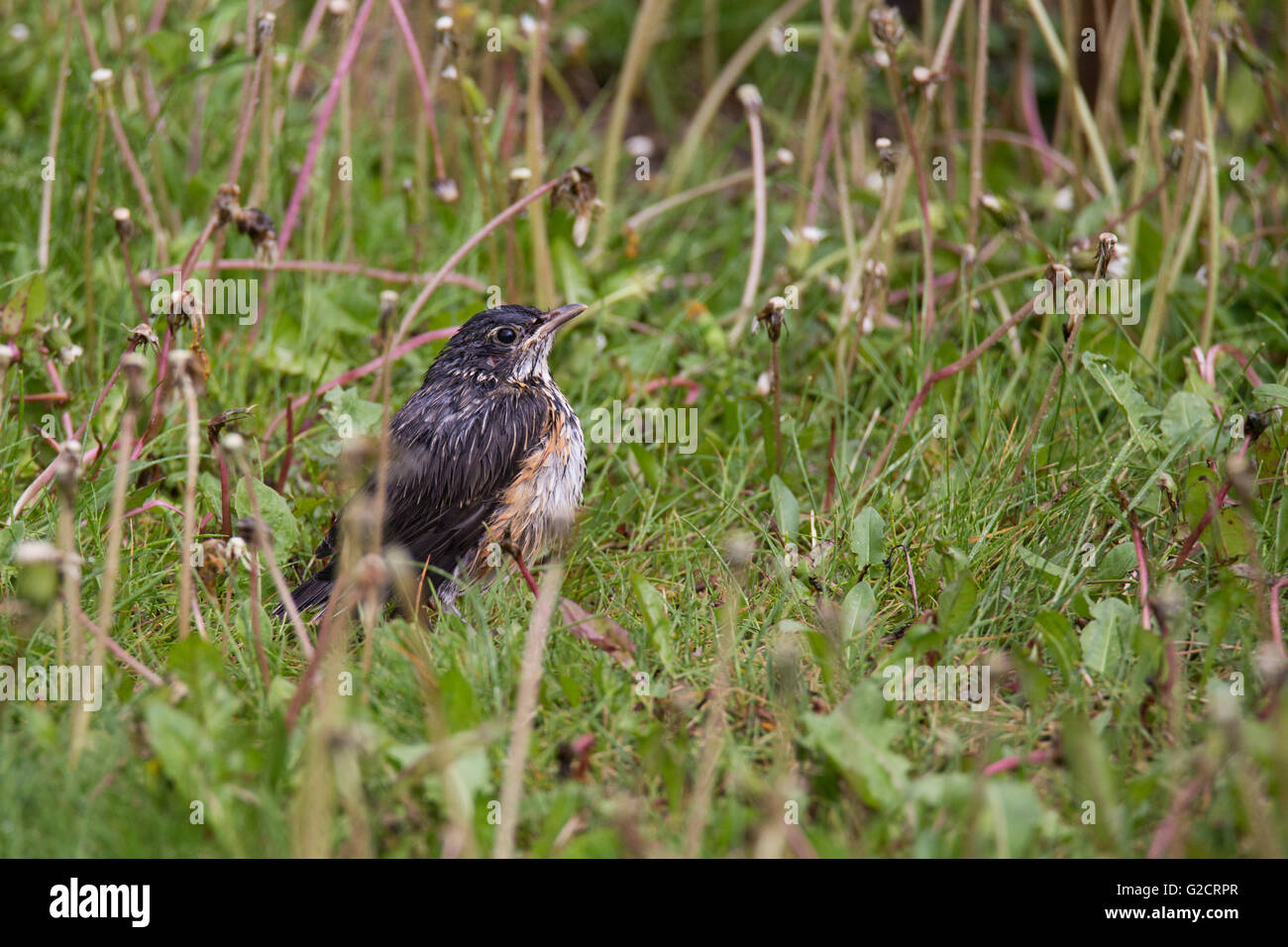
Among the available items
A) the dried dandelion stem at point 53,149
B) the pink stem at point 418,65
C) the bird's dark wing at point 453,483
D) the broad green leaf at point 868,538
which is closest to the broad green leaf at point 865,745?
the broad green leaf at point 868,538

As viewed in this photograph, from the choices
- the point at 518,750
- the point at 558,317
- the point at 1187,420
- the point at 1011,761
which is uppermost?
the point at 558,317

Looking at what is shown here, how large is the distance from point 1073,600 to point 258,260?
10.3 feet

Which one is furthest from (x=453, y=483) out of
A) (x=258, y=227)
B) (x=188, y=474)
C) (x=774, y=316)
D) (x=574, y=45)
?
(x=574, y=45)

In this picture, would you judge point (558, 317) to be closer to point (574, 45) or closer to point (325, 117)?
point (325, 117)

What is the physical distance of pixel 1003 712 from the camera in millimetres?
3115

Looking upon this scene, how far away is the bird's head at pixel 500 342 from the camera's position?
435 cm

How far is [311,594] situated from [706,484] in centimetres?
134

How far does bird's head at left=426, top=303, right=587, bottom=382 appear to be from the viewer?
14.3 feet

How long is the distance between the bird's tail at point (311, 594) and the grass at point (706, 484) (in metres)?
0.10

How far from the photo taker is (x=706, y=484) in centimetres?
416

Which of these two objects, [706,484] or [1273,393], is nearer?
[1273,393]

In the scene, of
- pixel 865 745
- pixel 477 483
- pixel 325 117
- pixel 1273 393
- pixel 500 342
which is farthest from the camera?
pixel 325 117
